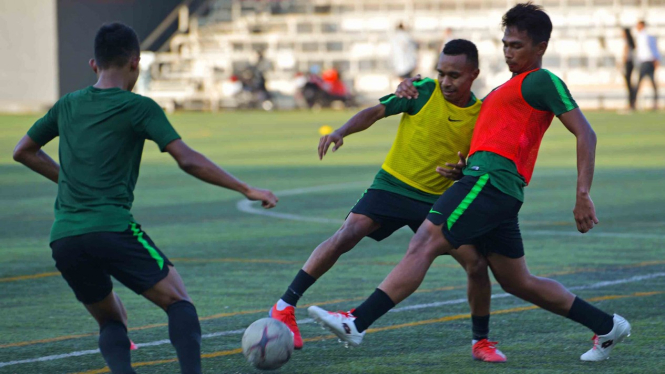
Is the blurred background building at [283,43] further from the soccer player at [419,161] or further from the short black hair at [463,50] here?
the short black hair at [463,50]

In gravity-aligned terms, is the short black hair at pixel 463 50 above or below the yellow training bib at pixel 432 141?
above

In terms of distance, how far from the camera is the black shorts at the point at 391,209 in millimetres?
6070

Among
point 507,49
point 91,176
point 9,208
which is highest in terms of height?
point 507,49

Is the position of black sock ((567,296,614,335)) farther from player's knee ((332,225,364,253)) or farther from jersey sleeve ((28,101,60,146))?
jersey sleeve ((28,101,60,146))

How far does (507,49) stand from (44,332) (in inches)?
123

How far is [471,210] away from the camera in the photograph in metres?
5.29

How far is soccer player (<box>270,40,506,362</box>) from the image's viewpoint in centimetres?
580

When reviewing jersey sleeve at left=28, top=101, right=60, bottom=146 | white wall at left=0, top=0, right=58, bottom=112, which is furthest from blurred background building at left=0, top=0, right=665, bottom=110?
jersey sleeve at left=28, top=101, right=60, bottom=146

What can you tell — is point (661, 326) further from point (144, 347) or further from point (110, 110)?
point (110, 110)

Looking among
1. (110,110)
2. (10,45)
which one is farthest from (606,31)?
(110,110)

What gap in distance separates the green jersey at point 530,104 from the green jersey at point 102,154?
161 cm

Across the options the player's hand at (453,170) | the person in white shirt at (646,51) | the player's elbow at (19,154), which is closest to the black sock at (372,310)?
the player's hand at (453,170)

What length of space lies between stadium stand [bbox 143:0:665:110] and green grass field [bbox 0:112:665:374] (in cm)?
2132

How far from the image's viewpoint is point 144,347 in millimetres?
6031
